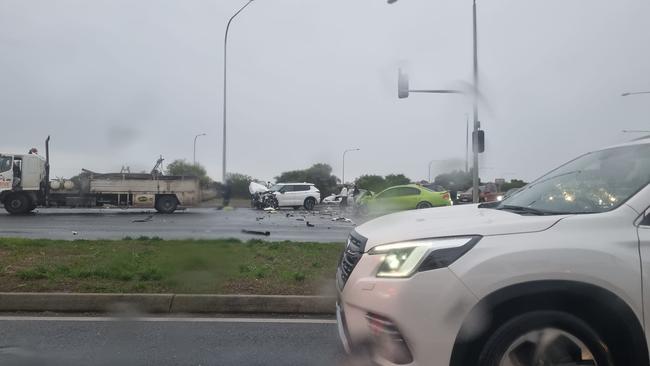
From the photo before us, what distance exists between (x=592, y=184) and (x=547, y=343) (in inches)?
46.1

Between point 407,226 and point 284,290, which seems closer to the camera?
point 407,226

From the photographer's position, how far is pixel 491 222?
2.79m

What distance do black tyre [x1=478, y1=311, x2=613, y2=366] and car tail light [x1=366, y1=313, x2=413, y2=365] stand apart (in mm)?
369

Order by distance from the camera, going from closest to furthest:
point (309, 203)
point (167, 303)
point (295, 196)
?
point (167, 303) < point (295, 196) < point (309, 203)

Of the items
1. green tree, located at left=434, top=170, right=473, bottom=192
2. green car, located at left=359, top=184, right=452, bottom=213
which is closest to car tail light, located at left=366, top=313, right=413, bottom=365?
green tree, located at left=434, top=170, right=473, bottom=192

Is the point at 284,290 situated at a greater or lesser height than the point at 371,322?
lesser

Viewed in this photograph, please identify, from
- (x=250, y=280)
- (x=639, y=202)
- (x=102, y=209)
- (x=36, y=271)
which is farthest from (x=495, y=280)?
(x=102, y=209)

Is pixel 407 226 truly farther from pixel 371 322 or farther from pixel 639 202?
pixel 639 202

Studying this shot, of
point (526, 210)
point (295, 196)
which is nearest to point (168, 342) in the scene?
point (526, 210)

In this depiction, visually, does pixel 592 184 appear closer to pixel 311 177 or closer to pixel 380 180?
pixel 311 177

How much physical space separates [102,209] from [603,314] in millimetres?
22873

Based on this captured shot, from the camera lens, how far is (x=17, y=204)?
20.4 meters

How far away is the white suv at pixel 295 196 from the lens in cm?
2791

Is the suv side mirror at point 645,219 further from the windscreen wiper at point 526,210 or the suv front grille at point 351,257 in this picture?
the suv front grille at point 351,257
